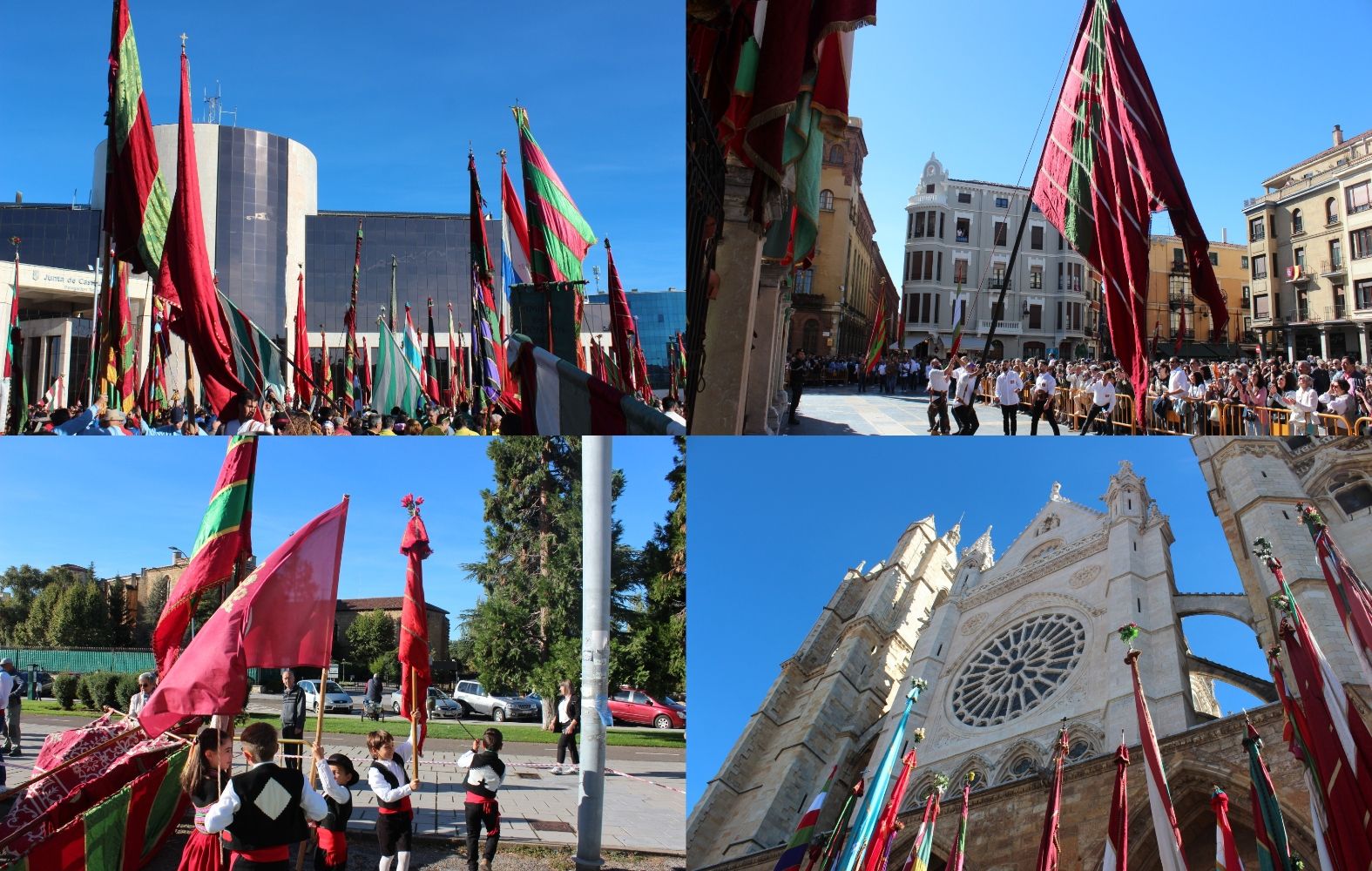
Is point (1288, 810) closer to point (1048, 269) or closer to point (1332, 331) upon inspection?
point (1332, 331)

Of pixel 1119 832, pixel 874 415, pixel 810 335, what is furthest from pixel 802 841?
pixel 810 335

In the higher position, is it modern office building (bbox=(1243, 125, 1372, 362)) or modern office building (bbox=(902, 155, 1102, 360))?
modern office building (bbox=(902, 155, 1102, 360))

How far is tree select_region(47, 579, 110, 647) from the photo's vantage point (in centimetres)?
694

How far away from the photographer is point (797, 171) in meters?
6.93

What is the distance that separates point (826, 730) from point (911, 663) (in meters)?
2.93

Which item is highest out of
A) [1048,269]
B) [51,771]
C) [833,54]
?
[1048,269]

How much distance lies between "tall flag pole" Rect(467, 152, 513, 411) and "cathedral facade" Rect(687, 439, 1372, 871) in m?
8.06

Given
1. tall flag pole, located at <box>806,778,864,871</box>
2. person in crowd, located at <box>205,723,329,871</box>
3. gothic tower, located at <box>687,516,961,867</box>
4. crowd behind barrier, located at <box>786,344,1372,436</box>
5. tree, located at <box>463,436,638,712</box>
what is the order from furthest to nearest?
gothic tower, located at <box>687,516,961,867</box> < crowd behind barrier, located at <box>786,344,1372,436</box> < tall flag pole, located at <box>806,778,864,871</box> < tree, located at <box>463,436,638,712</box> < person in crowd, located at <box>205,723,329,871</box>

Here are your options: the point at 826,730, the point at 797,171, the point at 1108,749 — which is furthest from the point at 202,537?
the point at 826,730

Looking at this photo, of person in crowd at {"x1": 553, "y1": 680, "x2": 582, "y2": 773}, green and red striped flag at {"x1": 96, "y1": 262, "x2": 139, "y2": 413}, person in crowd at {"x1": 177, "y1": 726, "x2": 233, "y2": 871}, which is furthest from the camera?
green and red striped flag at {"x1": 96, "y1": 262, "x2": 139, "y2": 413}

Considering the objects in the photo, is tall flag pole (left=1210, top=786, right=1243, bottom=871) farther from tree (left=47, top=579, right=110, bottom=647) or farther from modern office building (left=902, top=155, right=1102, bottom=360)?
modern office building (left=902, top=155, right=1102, bottom=360)

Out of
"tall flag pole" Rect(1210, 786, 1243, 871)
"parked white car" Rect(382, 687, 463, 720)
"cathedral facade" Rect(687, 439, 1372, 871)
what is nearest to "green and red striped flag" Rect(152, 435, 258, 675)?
"parked white car" Rect(382, 687, 463, 720)

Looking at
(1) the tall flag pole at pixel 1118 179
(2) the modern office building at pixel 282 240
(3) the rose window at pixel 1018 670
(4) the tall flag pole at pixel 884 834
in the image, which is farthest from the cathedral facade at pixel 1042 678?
(2) the modern office building at pixel 282 240

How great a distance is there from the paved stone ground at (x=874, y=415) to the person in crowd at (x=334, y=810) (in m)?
7.69
